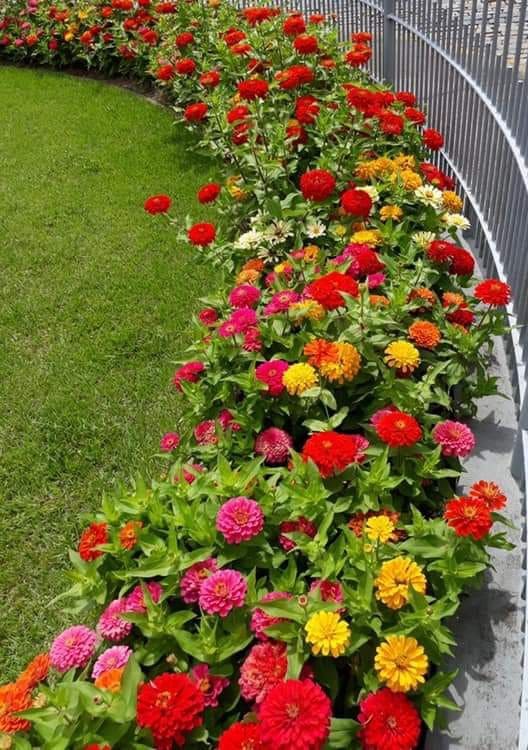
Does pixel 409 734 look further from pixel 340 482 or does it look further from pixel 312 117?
pixel 312 117

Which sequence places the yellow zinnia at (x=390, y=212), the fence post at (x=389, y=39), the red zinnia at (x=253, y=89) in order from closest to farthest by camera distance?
the yellow zinnia at (x=390, y=212) < the red zinnia at (x=253, y=89) < the fence post at (x=389, y=39)

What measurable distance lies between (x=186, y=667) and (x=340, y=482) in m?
0.57

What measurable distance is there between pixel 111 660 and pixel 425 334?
1237mm

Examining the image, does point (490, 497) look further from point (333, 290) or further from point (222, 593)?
point (333, 290)

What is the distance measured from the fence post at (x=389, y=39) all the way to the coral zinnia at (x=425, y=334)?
3.20 metres

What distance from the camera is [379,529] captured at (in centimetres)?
171

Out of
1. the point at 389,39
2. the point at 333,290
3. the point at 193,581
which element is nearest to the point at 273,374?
the point at 333,290

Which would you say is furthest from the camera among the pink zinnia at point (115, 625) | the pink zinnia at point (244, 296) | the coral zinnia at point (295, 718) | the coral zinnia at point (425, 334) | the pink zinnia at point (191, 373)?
the pink zinnia at point (244, 296)

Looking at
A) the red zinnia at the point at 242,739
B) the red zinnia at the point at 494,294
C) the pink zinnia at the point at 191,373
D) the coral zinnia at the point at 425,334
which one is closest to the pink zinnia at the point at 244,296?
the pink zinnia at the point at 191,373

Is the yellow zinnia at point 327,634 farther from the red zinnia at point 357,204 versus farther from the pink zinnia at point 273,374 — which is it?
the red zinnia at point 357,204

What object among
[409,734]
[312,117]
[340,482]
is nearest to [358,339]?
[340,482]

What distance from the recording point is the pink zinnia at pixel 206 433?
7.24 feet

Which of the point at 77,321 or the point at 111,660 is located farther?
the point at 77,321

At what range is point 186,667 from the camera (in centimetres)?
164
